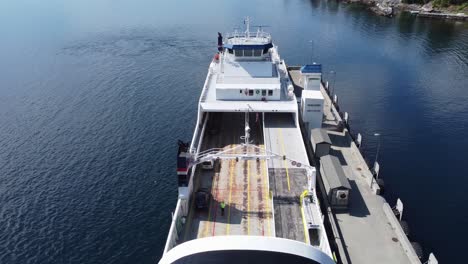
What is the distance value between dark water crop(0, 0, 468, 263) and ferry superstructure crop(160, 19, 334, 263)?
902 cm

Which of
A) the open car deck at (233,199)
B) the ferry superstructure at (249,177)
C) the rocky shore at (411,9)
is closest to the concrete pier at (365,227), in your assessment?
the ferry superstructure at (249,177)

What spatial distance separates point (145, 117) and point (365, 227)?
43.0 meters

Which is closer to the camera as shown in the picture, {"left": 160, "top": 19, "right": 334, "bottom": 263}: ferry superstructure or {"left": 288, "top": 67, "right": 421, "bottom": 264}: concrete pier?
{"left": 160, "top": 19, "right": 334, "bottom": 263}: ferry superstructure

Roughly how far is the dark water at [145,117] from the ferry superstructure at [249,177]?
9.02 meters

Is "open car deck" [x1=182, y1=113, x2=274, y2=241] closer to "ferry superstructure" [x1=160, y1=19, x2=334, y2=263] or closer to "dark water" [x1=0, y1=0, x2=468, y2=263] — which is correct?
"ferry superstructure" [x1=160, y1=19, x2=334, y2=263]

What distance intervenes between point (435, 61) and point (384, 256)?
7854 cm

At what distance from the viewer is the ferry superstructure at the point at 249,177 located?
16.8 m

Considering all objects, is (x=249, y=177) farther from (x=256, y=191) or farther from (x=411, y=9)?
(x=411, y=9)

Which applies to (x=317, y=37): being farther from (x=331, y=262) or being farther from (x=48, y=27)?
(x=331, y=262)

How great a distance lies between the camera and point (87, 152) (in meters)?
54.1

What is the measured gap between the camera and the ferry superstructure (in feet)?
55.1

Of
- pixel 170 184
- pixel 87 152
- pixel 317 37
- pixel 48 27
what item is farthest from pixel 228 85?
pixel 48 27

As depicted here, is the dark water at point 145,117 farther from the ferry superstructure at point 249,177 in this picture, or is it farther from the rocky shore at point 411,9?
the ferry superstructure at point 249,177

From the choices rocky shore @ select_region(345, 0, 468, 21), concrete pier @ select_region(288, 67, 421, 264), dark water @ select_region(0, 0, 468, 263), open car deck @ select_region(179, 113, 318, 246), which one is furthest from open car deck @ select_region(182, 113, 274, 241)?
rocky shore @ select_region(345, 0, 468, 21)
